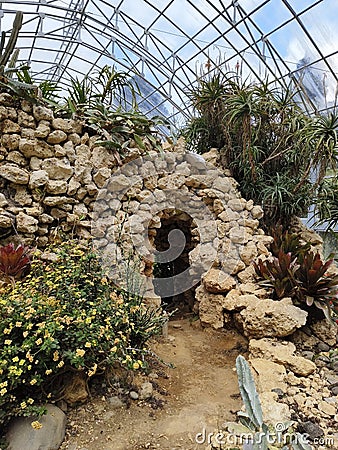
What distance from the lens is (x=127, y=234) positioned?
11.3 feet

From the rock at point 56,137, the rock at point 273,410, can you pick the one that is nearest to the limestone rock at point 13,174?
the rock at point 56,137

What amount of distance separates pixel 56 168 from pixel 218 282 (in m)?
1.92

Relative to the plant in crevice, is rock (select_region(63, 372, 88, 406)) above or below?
below

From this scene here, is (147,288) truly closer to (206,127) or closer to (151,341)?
(151,341)

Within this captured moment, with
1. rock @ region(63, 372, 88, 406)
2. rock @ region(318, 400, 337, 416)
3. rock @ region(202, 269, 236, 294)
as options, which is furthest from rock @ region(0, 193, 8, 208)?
rock @ region(318, 400, 337, 416)

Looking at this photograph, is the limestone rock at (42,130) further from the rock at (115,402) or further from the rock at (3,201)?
the rock at (115,402)

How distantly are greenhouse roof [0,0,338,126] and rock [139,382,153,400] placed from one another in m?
3.88

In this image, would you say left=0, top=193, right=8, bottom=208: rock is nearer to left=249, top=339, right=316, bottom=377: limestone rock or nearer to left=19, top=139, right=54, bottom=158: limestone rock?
left=19, top=139, right=54, bottom=158: limestone rock

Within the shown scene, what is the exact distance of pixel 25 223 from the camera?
3.03 meters

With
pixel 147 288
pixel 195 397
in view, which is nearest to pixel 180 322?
pixel 147 288

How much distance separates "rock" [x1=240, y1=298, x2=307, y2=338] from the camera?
9.16ft

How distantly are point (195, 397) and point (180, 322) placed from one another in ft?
5.24

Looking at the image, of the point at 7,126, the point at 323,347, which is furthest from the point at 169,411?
the point at 7,126

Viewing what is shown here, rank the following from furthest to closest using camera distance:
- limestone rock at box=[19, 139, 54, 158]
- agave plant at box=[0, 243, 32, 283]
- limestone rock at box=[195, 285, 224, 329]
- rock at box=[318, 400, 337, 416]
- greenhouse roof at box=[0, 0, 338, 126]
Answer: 1. greenhouse roof at box=[0, 0, 338, 126]
2. limestone rock at box=[195, 285, 224, 329]
3. limestone rock at box=[19, 139, 54, 158]
4. agave plant at box=[0, 243, 32, 283]
5. rock at box=[318, 400, 337, 416]
